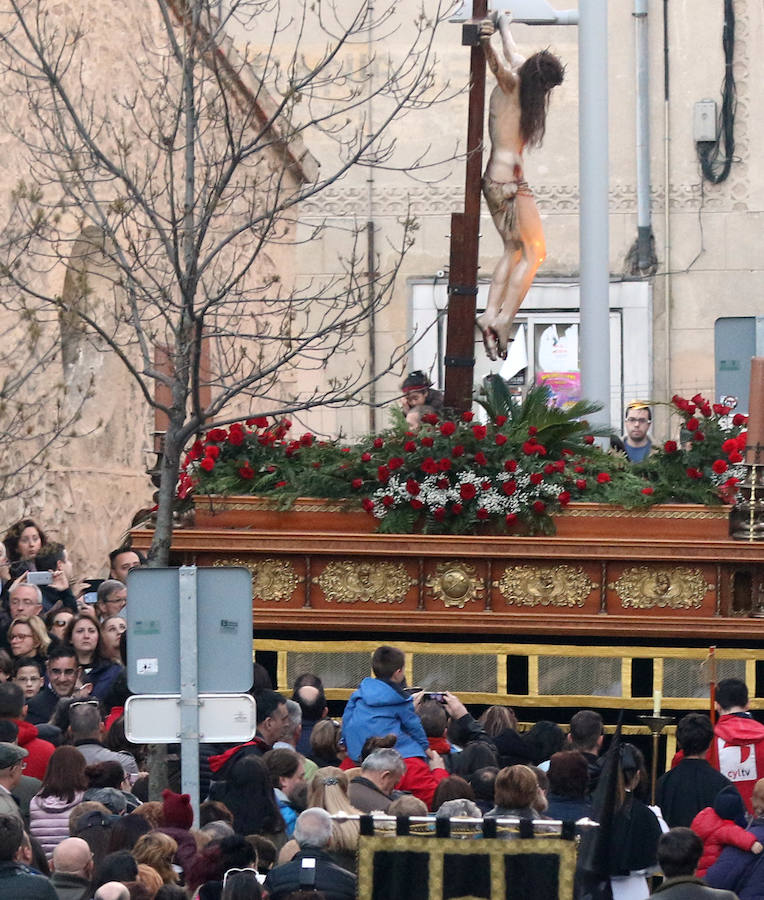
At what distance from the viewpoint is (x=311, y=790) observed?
827 cm

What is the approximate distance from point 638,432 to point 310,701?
4.05m

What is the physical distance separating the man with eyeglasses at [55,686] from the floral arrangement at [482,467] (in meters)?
2.24

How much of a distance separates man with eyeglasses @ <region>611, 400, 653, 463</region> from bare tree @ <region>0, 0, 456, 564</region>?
1.90 m

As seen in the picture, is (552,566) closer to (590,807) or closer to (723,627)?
(723,627)

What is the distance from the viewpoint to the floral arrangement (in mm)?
12492

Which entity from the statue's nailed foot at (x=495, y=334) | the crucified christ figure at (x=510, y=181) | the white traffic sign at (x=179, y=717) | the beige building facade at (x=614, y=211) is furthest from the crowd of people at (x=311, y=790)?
the beige building facade at (x=614, y=211)

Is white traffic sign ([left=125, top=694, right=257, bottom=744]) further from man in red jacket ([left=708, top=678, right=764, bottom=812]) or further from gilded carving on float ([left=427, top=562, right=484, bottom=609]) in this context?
gilded carving on float ([left=427, top=562, right=484, bottom=609])

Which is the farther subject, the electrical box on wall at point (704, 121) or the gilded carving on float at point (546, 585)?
the electrical box on wall at point (704, 121)

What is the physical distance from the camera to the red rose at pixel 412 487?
12453 mm

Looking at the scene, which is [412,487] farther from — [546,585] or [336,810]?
[336,810]

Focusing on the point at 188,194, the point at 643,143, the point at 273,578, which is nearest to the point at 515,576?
the point at 273,578

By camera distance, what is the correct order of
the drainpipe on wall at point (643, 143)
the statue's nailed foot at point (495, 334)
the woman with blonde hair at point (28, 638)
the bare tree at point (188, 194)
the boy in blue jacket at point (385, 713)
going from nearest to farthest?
1. the boy in blue jacket at point (385, 713)
2. the bare tree at point (188, 194)
3. the woman with blonde hair at point (28, 638)
4. the statue's nailed foot at point (495, 334)
5. the drainpipe on wall at point (643, 143)

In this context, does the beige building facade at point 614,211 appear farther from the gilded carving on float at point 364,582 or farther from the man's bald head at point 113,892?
the man's bald head at point 113,892

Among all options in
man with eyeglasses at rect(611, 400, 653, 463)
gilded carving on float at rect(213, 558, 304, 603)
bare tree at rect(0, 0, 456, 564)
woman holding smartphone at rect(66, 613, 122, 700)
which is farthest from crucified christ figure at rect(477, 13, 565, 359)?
woman holding smartphone at rect(66, 613, 122, 700)
